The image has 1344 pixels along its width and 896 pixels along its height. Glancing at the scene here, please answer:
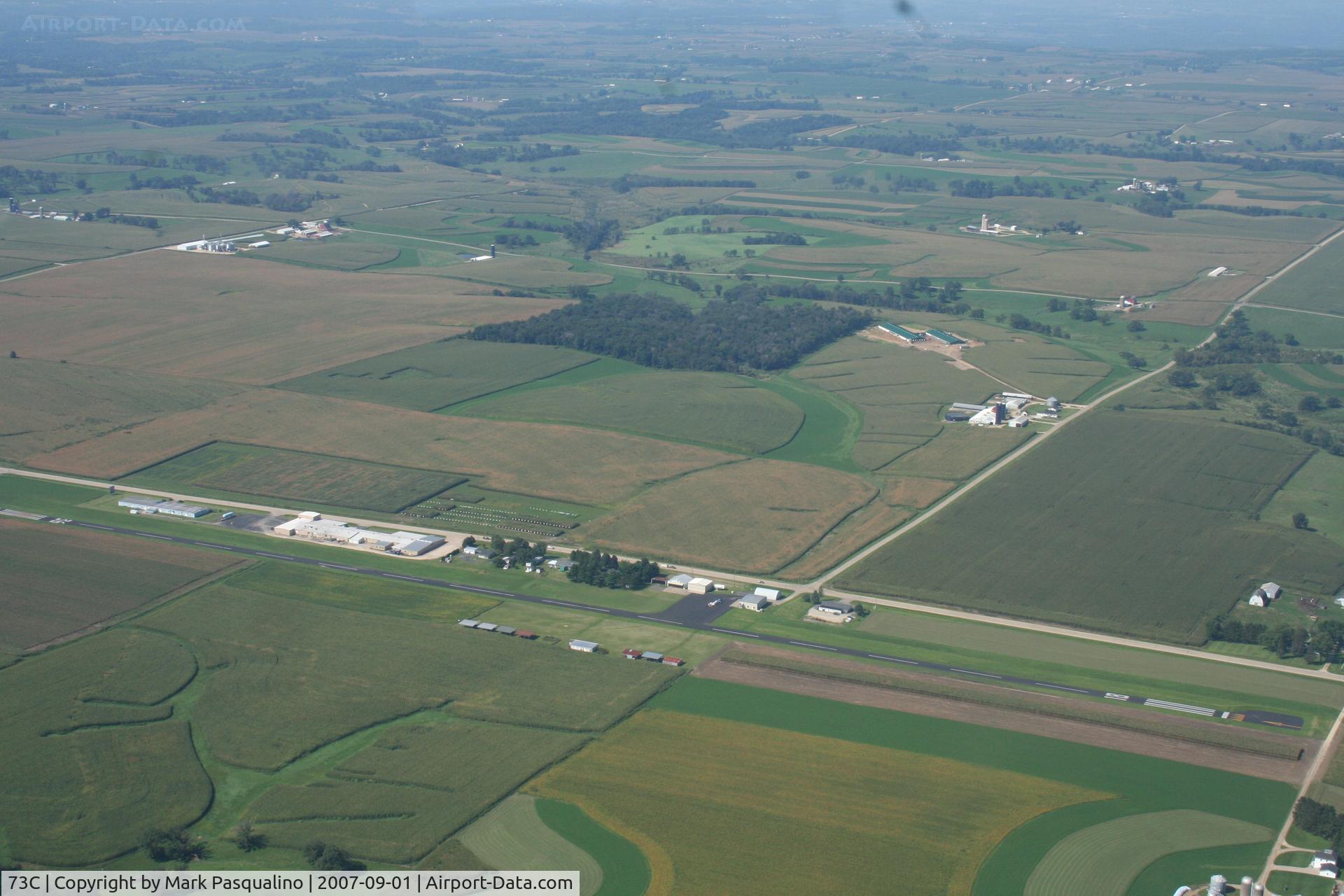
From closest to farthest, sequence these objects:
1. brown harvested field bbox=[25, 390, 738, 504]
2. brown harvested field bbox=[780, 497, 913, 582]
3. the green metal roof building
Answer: brown harvested field bbox=[780, 497, 913, 582] < brown harvested field bbox=[25, 390, 738, 504] < the green metal roof building

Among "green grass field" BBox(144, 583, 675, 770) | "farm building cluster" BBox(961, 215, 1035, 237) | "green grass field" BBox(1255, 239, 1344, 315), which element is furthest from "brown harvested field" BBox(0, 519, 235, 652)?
"farm building cluster" BBox(961, 215, 1035, 237)

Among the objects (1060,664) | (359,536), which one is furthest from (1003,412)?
(359,536)

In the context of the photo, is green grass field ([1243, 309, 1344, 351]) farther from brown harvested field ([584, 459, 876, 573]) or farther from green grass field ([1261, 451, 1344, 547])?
brown harvested field ([584, 459, 876, 573])

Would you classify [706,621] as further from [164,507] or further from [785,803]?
[164,507]

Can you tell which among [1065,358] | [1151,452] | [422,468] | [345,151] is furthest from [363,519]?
[345,151]

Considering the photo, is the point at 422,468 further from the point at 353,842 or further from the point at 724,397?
the point at 353,842
